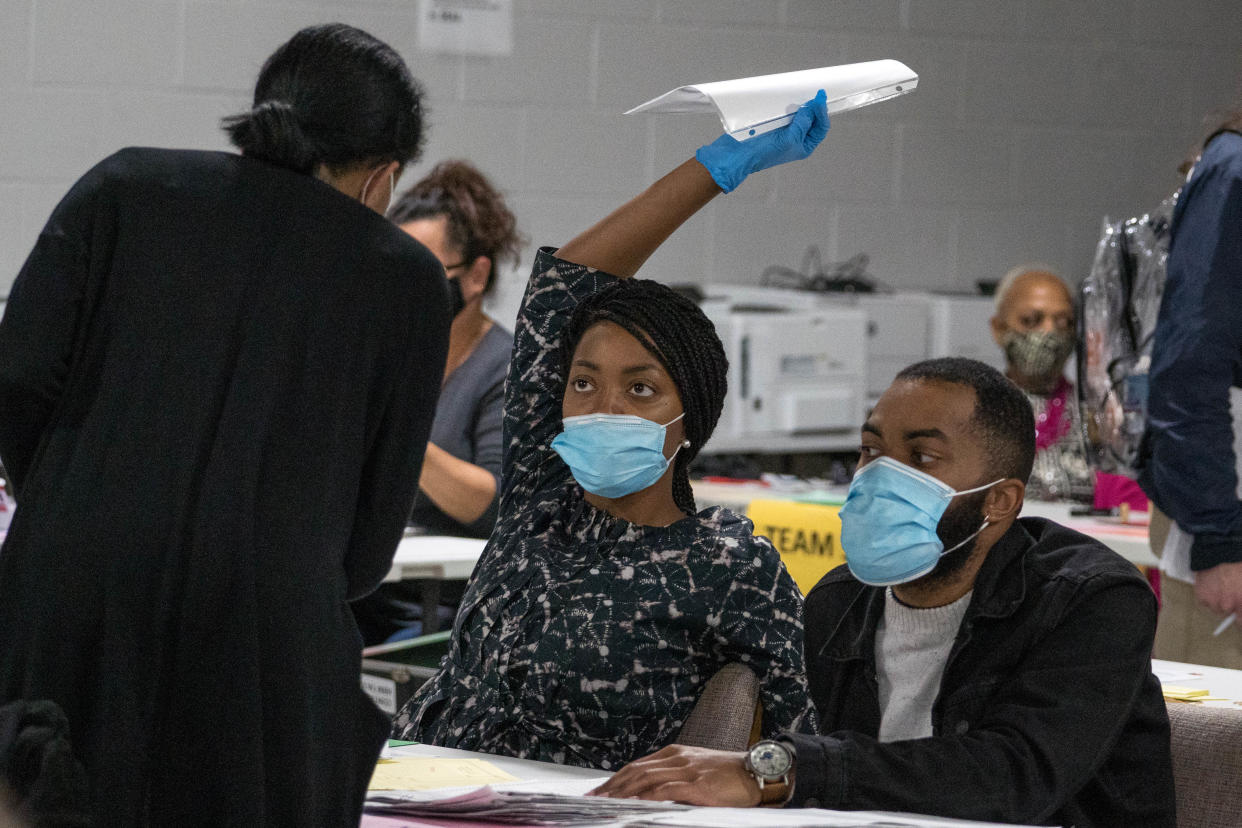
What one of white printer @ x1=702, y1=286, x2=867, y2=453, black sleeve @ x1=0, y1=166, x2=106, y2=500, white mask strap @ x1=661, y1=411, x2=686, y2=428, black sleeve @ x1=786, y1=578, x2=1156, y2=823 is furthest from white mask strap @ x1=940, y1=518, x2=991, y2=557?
white printer @ x1=702, y1=286, x2=867, y2=453

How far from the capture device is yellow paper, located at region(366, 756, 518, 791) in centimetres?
146

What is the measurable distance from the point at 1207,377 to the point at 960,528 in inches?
34.8

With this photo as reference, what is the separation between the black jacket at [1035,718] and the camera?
56.6 inches

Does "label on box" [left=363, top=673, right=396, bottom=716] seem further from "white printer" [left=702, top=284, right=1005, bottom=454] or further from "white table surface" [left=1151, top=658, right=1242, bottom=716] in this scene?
"white printer" [left=702, top=284, right=1005, bottom=454]

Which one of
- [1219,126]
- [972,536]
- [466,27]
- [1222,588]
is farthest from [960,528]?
[466,27]

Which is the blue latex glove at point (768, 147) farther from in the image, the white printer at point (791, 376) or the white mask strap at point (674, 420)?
the white printer at point (791, 376)

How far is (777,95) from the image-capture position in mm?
1773

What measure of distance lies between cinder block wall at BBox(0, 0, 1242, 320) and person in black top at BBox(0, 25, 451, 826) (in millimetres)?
2836

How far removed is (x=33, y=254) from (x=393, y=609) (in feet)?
6.79

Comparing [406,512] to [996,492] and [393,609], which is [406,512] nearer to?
[996,492]

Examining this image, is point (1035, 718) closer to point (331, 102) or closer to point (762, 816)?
point (762, 816)

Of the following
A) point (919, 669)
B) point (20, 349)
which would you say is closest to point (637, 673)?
point (919, 669)

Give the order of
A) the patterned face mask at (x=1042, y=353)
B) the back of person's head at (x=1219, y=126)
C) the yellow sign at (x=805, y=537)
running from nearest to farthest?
the back of person's head at (x=1219, y=126) < the yellow sign at (x=805, y=537) < the patterned face mask at (x=1042, y=353)

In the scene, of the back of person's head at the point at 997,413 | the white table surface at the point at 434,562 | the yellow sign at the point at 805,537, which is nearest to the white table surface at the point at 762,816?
the back of person's head at the point at 997,413
